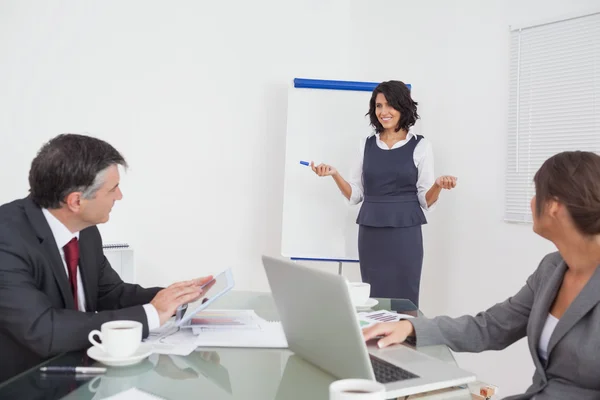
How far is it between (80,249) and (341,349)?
0.90 meters

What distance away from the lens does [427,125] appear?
11.8ft

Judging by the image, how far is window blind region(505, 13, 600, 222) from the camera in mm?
2926

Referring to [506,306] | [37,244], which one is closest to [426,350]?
[506,306]

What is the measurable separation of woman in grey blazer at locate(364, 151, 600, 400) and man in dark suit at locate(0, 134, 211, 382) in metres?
0.62

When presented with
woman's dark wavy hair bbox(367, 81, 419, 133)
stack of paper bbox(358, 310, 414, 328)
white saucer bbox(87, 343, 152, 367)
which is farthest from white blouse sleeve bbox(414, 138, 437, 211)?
white saucer bbox(87, 343, 152, 367)

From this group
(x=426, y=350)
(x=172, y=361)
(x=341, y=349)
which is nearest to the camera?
(x=341, y=349)

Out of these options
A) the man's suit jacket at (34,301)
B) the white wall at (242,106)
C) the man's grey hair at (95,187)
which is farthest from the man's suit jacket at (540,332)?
the white wall at (242,106)

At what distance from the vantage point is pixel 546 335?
136 centimetres

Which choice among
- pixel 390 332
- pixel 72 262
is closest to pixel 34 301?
pixel 72 262

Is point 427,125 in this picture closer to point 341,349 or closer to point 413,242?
point 413,242

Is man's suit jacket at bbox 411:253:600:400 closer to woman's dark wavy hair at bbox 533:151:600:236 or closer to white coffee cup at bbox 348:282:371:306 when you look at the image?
woman's dark wavy hair at bbox 533:151:600:236

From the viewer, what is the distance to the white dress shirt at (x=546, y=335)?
1357 mm

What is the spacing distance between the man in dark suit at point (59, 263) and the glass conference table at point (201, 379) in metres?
0.09

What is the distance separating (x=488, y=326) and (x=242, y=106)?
2.57 metres
